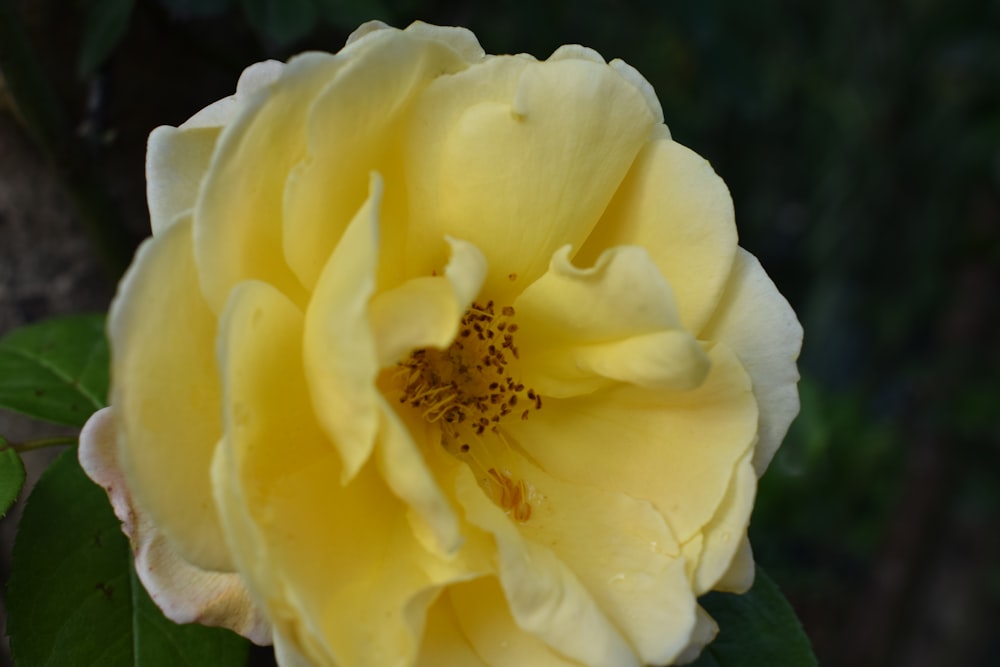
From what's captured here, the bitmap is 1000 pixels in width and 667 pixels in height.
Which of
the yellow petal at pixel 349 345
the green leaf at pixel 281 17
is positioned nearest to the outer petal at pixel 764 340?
the yellow petal at pixel 349 345

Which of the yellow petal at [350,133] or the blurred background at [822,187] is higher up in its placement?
the yellow petal at [350,133]

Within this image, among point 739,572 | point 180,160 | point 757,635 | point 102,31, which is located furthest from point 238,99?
point 757,635

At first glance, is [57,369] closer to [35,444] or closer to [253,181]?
[35,444]

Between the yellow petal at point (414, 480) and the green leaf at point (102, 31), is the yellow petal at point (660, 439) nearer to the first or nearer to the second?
the yellow petal at point (414, 480)

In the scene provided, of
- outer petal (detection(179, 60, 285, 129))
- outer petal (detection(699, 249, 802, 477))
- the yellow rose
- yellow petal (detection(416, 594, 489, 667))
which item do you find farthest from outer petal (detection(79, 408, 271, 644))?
outer petal (detection(699, 249, 802, 477))

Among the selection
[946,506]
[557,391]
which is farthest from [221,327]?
[946,506]
